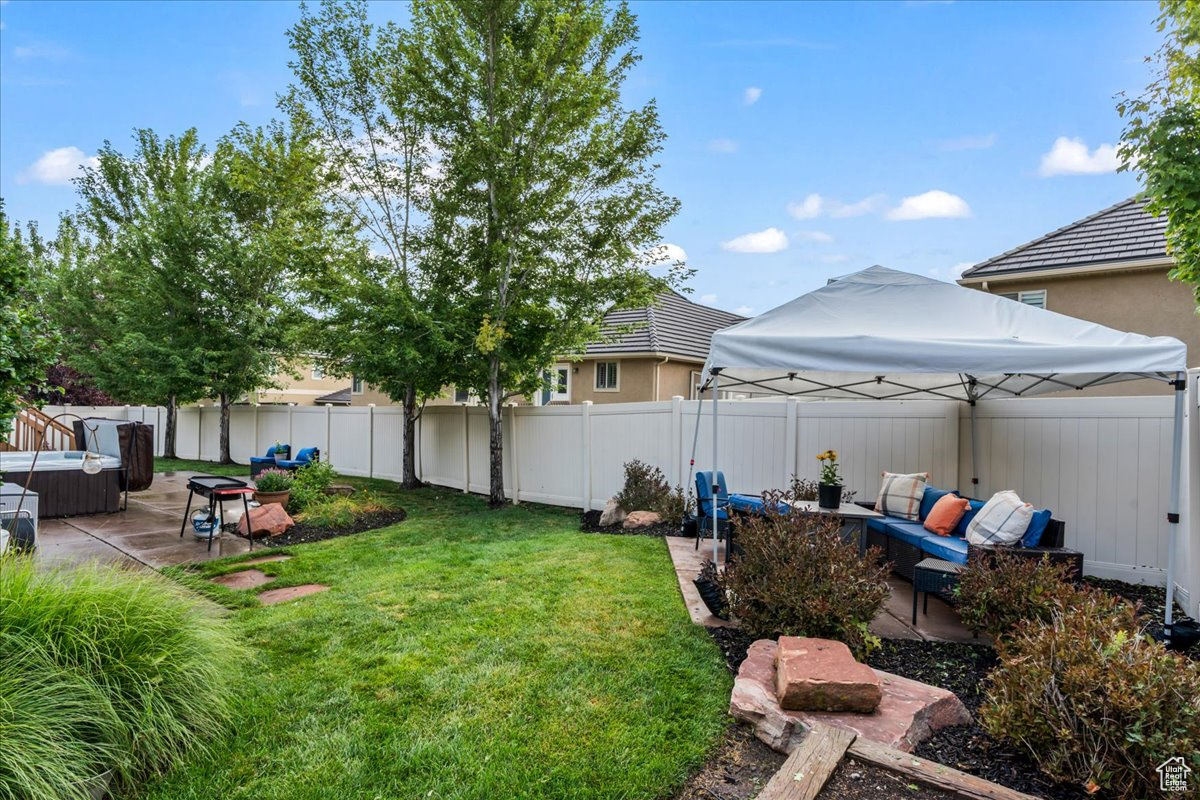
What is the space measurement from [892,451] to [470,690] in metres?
5.74

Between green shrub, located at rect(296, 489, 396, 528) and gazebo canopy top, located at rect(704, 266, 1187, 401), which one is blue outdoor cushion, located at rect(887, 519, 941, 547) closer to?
gazebo canopy top, located at rect(704, 266, 1187, 401)

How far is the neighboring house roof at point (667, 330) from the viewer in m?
16.2

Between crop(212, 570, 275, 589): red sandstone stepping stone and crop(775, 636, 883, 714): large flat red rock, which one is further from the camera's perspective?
crop(212, 570, 275, 589): red sandstone stepping stone

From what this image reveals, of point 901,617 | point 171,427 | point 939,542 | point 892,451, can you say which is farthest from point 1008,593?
point 171,427

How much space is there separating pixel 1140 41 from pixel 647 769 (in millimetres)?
9315

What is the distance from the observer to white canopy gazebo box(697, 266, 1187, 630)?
3.90 metres

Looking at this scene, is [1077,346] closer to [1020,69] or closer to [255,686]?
[255,686]

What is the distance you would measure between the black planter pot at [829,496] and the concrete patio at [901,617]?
854 millimetres

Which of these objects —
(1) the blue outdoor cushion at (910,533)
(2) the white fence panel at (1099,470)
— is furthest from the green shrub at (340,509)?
(2) the white fence panel at (1099,470)

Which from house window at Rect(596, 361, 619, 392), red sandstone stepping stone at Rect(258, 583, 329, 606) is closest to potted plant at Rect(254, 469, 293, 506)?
red sandstone stepping stone at Rect(258, 583, 329, 606)

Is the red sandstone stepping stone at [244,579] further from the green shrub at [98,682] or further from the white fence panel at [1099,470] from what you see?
the white fence panel at [1099,470]

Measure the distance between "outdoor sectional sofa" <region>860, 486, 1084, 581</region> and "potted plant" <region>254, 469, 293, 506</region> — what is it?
7.37 m

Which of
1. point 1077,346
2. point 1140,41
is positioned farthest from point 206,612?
point 1140,41

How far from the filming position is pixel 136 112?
48.7ft
